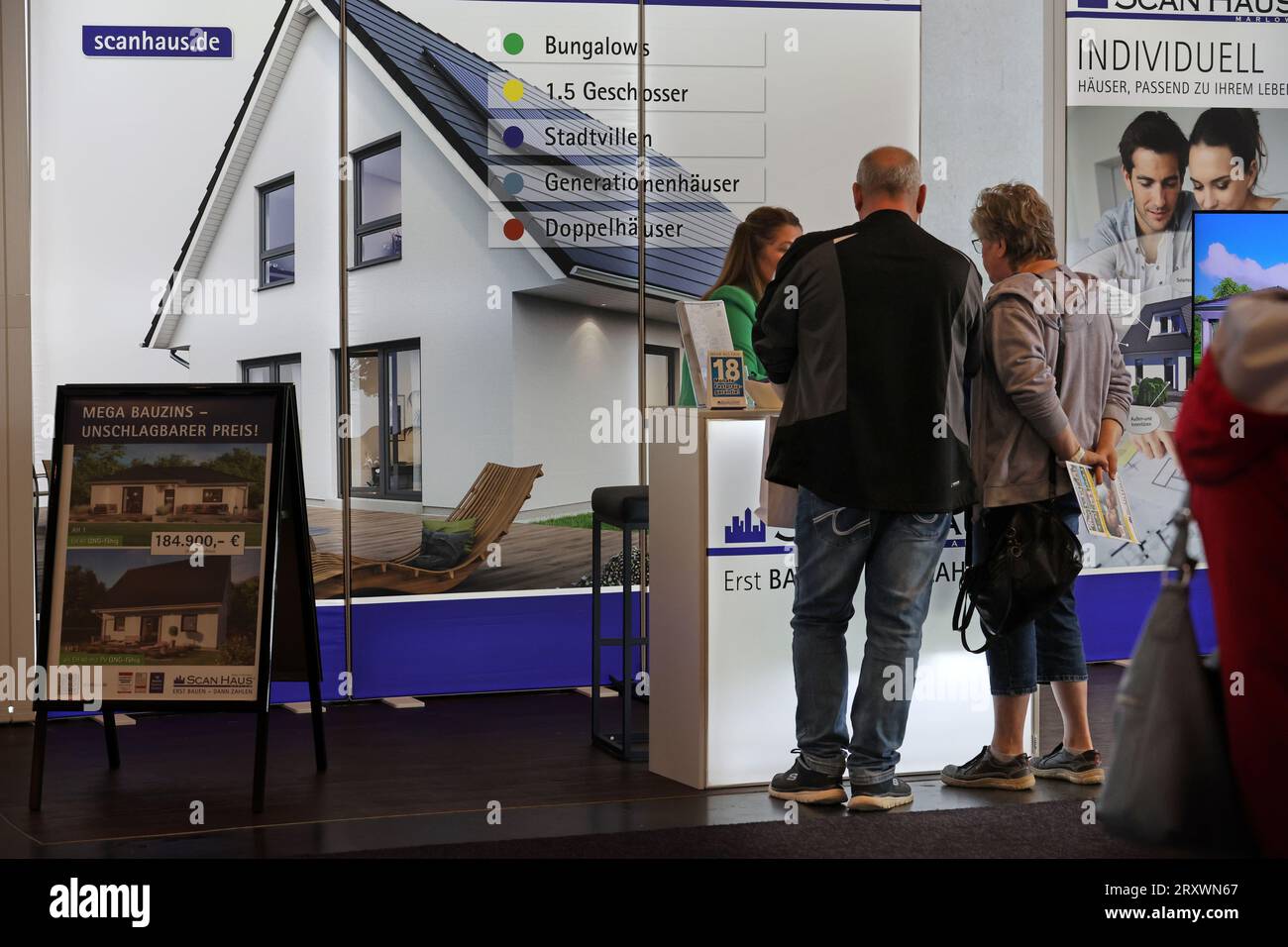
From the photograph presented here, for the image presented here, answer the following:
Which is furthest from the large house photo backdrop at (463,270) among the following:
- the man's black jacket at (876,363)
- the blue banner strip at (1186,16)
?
the man's black jacket at (876,363)

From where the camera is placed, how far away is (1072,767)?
388 cm

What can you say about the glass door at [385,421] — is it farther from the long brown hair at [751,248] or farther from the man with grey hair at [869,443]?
the man with grey hair at [869,443]

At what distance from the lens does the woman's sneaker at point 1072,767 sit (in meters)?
3.85

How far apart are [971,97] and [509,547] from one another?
9.34 feet

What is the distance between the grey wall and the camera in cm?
572

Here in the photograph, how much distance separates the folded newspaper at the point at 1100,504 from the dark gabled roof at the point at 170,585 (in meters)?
2.44

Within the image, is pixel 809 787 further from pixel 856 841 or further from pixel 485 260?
pixel 485 260

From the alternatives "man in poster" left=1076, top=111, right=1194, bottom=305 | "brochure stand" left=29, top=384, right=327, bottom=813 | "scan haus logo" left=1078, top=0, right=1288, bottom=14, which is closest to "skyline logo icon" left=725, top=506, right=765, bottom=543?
"brochure stand" left=29, top=384, right=327, bottom=813

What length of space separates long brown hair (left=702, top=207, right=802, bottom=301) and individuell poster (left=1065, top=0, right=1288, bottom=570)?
2040 millimetres
